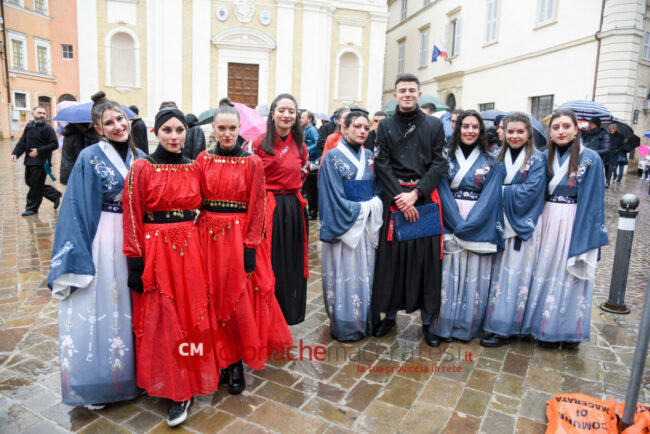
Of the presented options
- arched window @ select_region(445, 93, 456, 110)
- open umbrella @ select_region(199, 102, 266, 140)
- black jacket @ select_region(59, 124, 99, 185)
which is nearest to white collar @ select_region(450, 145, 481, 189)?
open umbrella @ select_region(199, 102, 266, 140)

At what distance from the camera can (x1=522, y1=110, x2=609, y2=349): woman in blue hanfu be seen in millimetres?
3543

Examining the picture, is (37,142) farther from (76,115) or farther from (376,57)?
(376,57)

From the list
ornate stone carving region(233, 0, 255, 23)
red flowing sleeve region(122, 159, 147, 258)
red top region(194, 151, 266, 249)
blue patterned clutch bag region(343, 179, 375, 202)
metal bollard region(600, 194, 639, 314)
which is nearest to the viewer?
red flowing sleeve region(122, 159, 147, 258)

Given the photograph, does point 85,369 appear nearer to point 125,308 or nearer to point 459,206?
point 125,308

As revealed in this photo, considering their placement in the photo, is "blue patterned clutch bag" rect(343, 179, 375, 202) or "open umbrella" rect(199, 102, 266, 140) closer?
"blue patterned clutch bag" rect(343, 179, 375, 202)

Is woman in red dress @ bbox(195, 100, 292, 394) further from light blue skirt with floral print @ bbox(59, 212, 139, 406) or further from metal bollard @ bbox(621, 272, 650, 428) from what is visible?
metal bollard @ bbox(621, 272, 650, 428)

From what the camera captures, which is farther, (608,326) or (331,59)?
(331,59)

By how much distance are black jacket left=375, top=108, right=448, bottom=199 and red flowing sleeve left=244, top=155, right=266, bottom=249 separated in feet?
3.80

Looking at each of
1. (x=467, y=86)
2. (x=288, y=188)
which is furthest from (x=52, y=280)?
(x=467, y=86)

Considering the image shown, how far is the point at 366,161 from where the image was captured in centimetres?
380

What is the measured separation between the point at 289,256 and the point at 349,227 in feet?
1.76

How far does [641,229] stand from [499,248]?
645 cm

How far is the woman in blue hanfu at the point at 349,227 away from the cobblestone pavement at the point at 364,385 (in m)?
0.26

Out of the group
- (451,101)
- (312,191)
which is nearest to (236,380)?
(312,191)
